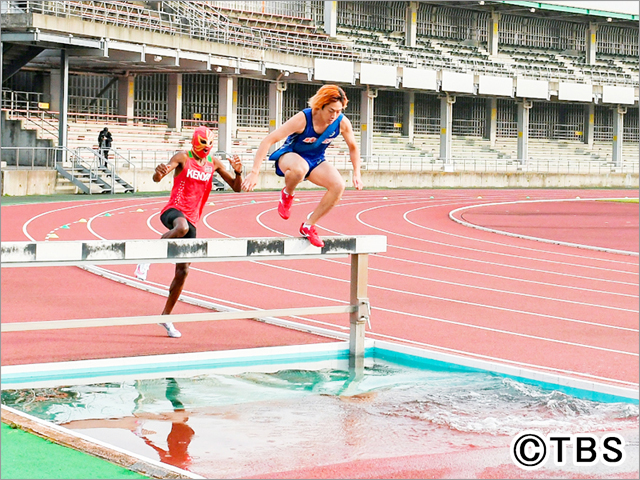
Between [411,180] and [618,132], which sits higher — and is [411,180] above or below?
below

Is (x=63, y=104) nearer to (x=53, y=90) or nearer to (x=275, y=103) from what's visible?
(x=53, y=90)

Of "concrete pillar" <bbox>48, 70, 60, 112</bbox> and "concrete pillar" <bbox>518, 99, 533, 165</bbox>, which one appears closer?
"concrete pillar" <bbox>48, 70, 60, 112</bbox>

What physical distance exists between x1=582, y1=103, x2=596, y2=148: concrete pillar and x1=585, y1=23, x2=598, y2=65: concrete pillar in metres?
3.46

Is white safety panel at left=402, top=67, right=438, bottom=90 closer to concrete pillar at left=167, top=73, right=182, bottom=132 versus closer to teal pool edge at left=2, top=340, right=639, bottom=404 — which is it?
concrete pillar at left=167, top=73, right=182, bottom=132

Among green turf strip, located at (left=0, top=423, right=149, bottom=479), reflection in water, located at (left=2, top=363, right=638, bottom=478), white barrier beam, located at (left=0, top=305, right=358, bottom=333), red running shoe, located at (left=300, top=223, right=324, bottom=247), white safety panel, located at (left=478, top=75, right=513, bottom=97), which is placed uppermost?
white safety panel, located at (left=478, top=75, right=513, bottom=97)

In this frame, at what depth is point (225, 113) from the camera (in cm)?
4647

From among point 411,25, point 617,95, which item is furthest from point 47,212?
point 617,95

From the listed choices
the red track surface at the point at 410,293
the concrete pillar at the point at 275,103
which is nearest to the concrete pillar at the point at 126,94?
the concrete pillar at the point at 275,103

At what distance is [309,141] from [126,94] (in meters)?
40.5

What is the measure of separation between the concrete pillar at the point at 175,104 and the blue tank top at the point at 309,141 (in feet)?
136

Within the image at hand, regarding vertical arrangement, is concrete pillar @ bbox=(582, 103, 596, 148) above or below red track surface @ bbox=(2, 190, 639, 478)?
above

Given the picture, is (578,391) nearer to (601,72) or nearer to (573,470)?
(573,470)

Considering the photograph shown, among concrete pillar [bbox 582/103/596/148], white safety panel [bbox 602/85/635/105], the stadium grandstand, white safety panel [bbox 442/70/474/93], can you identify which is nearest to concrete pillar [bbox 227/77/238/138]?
the stadium grandstand

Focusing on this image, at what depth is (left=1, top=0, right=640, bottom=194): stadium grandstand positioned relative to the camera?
118 feet
